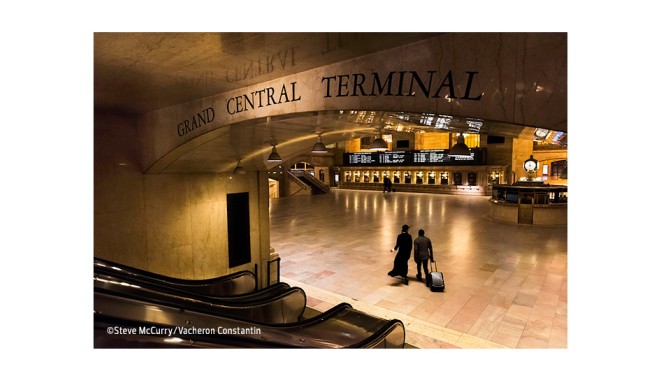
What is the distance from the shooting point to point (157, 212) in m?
6.71

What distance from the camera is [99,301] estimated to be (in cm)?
329

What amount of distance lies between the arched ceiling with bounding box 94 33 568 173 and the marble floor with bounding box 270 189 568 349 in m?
3.37

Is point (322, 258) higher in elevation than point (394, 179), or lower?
lower

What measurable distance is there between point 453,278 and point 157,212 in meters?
6.77

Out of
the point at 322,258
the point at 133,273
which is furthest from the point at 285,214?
the point at 133,273

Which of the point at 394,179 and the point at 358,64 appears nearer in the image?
the point at 358,64

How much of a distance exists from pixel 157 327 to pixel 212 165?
477 cm

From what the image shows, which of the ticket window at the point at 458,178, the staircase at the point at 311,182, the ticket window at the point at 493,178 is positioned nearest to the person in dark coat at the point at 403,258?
the ticket window at the point at 493,178

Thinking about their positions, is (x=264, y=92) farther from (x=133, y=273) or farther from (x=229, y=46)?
(x=133, y=273)

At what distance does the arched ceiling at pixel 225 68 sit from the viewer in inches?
104

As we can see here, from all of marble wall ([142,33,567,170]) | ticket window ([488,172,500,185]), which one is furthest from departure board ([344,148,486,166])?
marble wall ([142,33,567,170])

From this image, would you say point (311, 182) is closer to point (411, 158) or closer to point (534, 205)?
point (411, 158)

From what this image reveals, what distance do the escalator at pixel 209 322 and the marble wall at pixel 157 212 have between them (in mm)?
1662
